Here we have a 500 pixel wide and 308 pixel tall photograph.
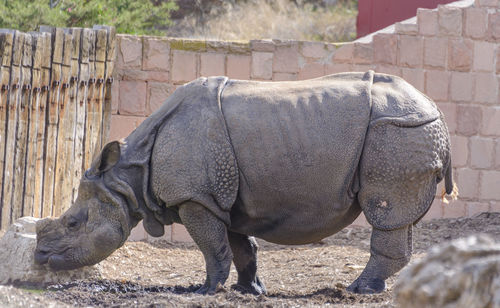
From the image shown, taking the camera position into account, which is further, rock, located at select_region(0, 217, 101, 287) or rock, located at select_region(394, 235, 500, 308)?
rock, located at select_region(0, 217, 101, 287)

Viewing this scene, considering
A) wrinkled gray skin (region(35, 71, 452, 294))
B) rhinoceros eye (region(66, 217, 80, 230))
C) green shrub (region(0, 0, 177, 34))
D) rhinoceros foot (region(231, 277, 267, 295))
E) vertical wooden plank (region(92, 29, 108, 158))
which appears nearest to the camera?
wrinkled gray skin (region(35, 71, 452, 294))

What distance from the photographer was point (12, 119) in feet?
24.6

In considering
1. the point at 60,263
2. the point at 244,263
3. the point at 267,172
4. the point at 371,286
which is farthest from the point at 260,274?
the point at 60,263

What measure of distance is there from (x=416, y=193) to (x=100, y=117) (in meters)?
4.24

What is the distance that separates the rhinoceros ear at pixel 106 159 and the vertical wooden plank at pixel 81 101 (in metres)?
2.52

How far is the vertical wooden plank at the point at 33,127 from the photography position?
25.3ft

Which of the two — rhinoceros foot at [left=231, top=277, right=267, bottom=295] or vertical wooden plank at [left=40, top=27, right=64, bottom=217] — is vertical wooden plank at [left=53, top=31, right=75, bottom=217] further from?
rhinoceros foot at [left=231, top=277, right=267, bottom=295]

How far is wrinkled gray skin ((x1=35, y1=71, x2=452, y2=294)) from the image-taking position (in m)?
5.97

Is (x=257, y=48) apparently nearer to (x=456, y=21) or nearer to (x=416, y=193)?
(x=456, y=21)

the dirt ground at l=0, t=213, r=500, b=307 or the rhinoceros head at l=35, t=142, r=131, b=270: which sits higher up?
the rhinoceros head at l=35, t=142, r=131, b=270

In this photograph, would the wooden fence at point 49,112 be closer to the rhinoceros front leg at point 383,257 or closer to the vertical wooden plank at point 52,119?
the vertical wooden plank at point 52,119

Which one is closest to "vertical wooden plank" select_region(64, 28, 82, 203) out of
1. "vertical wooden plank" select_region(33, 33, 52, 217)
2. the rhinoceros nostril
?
"vertical wooden plank" select_region(33, 33, 52, 217)

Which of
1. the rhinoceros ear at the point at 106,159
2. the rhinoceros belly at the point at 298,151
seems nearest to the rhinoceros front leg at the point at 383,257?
the rhinoceros belly at the point at 298,151

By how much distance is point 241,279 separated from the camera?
670 centimetres
